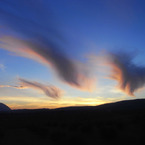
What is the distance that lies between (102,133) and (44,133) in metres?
6.93

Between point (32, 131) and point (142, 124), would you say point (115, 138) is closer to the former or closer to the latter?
point (142, 124)

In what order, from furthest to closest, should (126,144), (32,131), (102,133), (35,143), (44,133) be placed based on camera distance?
(32,131) < (44,133) < (102,133) < (35,143) < (126,144)

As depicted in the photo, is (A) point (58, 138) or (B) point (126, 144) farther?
(A) point (58, 138)

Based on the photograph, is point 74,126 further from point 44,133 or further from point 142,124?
point 142,124

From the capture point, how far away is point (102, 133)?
600 inches

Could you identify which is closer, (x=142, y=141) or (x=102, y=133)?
(x=142, y=141)

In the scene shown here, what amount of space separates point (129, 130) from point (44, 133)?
10.2 meters

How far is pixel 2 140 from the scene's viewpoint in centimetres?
1431

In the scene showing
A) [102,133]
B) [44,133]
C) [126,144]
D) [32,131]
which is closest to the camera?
[126,144]

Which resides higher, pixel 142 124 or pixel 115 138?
pixel 142 124

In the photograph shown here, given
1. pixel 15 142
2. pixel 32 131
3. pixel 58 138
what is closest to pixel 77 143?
pixel 58 138

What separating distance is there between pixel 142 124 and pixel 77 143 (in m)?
9.53

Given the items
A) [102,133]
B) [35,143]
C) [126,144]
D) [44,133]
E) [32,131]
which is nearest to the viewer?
[126,144]

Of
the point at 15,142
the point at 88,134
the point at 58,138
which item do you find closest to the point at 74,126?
the point at 88,134
